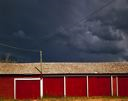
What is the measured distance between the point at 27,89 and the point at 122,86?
44.1 feet

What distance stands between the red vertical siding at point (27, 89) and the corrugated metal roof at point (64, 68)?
4.94ft

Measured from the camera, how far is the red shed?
5194 centimetres

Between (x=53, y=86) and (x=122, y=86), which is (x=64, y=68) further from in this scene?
(x=122, y=86)

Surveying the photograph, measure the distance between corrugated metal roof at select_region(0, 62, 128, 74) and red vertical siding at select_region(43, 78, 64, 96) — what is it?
4.20ft

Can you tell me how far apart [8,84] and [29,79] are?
2.94 meters

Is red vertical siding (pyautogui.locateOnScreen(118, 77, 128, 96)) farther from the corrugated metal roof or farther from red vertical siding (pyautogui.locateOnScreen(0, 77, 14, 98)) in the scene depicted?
red vertical siding (pyautogui.locateOnScreen(0, 77, 14, 98))

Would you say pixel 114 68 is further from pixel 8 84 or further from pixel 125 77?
pixel 8 84

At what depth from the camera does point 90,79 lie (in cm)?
5325

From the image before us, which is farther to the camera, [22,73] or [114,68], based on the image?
[114,68]

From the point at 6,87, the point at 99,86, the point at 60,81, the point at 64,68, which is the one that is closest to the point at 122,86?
the point at 99,86

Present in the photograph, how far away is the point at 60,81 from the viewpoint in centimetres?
5269

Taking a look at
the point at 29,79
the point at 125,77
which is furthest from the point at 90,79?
the point at 29,79

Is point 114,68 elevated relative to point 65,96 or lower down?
elevated

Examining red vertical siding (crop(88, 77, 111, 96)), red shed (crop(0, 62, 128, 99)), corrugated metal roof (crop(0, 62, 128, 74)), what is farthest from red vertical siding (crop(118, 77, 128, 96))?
red vertical siding (crop(88, 77, 111, 96))
